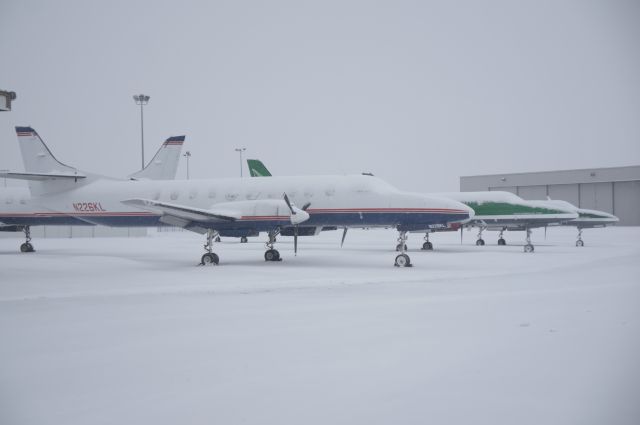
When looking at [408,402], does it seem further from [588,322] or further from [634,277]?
[634,277]

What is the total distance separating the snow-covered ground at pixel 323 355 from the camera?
4.24 metres

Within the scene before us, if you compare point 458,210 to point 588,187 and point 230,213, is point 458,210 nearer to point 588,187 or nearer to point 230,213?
point 230,213

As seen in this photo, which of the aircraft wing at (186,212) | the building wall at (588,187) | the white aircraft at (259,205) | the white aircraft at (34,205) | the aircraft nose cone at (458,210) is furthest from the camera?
the building wall at (588,187)

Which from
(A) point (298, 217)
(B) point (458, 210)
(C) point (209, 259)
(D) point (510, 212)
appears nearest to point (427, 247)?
(D) point (510, 212)

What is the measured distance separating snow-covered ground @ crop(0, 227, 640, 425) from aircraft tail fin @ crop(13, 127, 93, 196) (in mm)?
14727

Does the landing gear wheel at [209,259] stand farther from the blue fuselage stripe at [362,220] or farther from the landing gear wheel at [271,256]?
the landing gear wheel at [271,256]

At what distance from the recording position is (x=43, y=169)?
1081 inches

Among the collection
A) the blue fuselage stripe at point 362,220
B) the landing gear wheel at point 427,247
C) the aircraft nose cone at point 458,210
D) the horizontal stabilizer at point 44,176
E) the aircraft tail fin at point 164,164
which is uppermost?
the aircraft tail fin at point 164,164

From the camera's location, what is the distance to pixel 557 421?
3.96 meters

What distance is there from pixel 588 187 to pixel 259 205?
73.0 metres

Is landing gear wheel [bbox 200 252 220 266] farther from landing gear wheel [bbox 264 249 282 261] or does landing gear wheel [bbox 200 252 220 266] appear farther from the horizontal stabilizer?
the horizontal stabilizer

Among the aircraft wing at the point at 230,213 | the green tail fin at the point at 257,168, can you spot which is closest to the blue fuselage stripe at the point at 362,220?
the aircraft wing at the point at 230,213

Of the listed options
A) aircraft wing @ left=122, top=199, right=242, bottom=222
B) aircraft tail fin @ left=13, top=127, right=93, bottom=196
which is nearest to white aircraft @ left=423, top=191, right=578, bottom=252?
aircraft wing @ left=122, top=199, right=242, bottom=222

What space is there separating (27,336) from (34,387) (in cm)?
256
